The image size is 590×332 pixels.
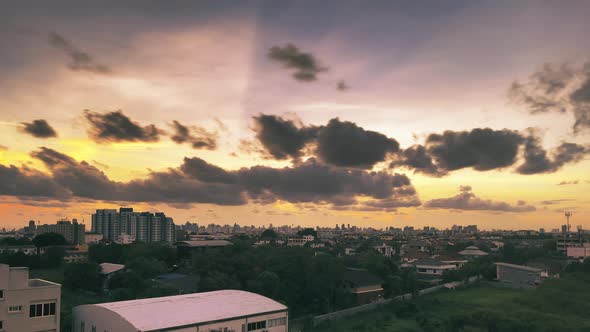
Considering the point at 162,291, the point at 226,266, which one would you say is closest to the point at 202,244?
the point at 226,266

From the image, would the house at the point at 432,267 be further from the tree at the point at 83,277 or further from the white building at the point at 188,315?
the tree at the point at 83,277

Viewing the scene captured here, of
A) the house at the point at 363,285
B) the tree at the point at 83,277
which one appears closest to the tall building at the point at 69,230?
the tree at the point at 83,277

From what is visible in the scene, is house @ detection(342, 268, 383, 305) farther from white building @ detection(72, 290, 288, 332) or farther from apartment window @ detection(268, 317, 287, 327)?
white building @ detection(72, 290, 288, 332)

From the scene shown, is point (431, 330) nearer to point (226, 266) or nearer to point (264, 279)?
point (264, 279)

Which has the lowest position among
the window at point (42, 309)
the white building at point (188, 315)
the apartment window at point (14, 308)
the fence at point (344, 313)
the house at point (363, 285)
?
the fence at point (344, 313)

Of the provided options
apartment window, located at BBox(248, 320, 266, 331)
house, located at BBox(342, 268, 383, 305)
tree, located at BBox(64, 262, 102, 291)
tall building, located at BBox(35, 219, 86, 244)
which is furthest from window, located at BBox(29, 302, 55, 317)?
tall building, located at BBox(35, 219, 86, 244)
